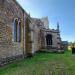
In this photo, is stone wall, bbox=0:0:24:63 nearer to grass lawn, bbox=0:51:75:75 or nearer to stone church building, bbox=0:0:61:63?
stone church building, bbox=0:0:61:63

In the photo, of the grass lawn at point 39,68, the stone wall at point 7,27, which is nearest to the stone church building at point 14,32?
the stone wall at point 7,27

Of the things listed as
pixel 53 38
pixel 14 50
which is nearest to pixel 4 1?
pixel 14 50

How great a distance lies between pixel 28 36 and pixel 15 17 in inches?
218

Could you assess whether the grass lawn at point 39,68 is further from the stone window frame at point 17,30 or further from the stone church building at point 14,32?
the stone window frame at point 17,30

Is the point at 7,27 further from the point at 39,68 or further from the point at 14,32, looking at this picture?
the point at 39,68

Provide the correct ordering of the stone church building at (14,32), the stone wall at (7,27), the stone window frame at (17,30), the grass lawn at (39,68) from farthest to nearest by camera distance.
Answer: the stone window frame at (17,30) → the stone church building at (14,32) → the stone wall at (7,27) → the grass lawn at (39,68)

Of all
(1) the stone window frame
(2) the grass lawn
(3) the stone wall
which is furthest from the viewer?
(1) the stone window frame

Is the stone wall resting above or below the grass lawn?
above

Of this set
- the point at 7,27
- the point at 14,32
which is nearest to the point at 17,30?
the point at 14,32

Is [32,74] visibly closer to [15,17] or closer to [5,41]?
[5,41]

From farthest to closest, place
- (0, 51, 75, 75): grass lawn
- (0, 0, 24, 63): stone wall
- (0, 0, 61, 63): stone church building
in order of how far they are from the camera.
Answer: (0, 0, 61, 63): stone church building, (0, 0, 24, 63): stone wall, (0, 51, 75, 75): grass lawn

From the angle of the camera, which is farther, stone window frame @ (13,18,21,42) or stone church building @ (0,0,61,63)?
stone window frame @ (13,18,21,42)

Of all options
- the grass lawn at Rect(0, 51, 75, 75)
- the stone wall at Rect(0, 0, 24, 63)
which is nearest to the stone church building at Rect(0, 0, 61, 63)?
the stone wall at Rect(0, 0, 24, 63)

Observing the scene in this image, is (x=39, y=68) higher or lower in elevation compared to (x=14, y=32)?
lower
